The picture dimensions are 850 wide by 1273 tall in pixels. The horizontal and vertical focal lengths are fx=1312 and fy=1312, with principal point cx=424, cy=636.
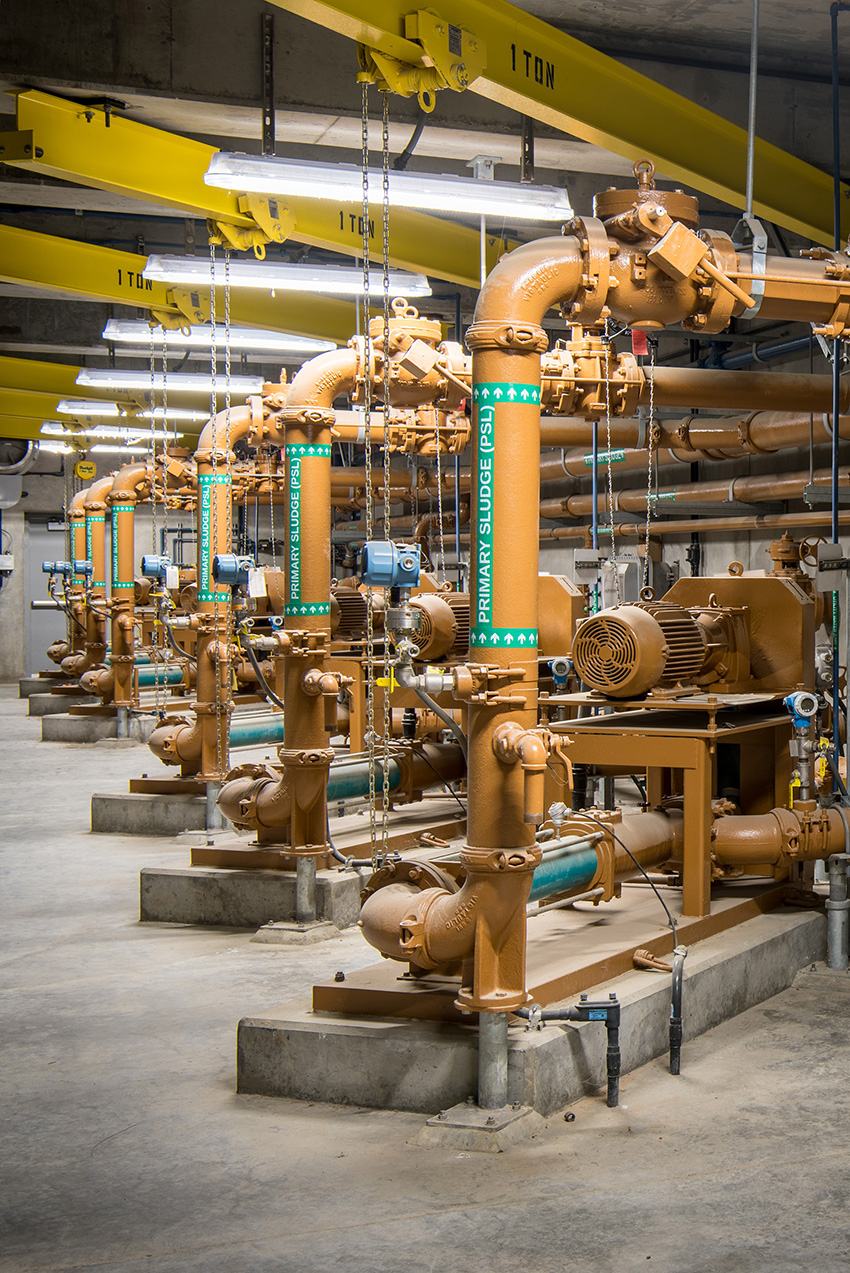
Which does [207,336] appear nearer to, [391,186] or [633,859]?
[391,186]

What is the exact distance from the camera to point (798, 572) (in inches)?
327

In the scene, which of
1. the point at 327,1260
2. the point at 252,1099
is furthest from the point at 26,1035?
the point at 327,1260

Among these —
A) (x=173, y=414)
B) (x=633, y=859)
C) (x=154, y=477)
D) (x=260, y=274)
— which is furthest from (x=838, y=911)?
(x=173, y=414)

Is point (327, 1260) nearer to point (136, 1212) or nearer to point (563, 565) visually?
point (136, 1212)

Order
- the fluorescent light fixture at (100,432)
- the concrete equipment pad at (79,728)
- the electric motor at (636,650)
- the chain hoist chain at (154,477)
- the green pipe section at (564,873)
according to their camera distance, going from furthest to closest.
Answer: the fluorescent light fixture at (100,432) → the concrete equipment pad at (79,728) → the chain hoist chain at (154,477) → the electric motor at (636,650) → the green pipe section at (564,873)

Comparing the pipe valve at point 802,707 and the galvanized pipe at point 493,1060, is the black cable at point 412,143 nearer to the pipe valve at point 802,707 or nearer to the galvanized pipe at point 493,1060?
the pipe valve at point 802,707

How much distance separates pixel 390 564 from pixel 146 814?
19.8 feet

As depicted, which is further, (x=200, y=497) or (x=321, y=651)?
(x=200, y=497)

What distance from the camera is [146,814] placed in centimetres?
1035

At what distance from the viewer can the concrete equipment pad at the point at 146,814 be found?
33.4 ft

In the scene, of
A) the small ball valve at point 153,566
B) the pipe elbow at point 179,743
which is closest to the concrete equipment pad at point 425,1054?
the pipe elbow at point 179,743

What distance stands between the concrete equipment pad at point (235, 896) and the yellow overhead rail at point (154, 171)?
3.77 metres

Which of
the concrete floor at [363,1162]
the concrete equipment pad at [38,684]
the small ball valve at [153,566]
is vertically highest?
the small ball valve at [153,566]

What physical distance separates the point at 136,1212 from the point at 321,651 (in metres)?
3.77
